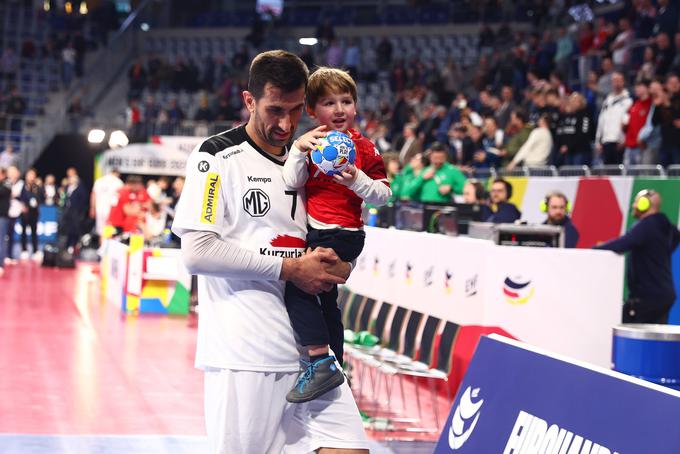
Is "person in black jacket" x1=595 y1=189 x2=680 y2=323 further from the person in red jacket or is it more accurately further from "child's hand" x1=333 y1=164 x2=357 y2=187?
"child's hand" x1=333 y1=164 x2=357 y2=187

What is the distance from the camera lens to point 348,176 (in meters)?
3.94

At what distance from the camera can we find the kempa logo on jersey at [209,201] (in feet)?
12.5

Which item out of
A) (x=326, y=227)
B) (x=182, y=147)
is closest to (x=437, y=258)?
(x=326, y=227)

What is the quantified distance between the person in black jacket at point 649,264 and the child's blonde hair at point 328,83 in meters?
6.03

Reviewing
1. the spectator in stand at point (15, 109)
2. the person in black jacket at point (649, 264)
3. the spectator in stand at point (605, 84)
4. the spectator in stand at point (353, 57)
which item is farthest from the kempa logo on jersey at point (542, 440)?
the spectator in stand at point (15, 109)

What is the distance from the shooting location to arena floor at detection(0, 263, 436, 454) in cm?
788

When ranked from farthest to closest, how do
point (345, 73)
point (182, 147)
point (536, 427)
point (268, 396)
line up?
point (182, 147), point (536, 427), point (345, 73), point (268, 396)

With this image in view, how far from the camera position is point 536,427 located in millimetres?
4684

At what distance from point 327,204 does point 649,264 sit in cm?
648

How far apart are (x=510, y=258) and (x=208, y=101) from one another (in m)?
24.6

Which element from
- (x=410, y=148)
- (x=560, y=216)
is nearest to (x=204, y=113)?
(x=410, y=148)

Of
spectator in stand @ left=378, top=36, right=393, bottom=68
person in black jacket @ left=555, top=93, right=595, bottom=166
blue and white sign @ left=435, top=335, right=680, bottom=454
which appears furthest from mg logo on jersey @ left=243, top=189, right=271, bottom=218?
spectator in stand @ left=378, top=36, right=393, bottom=68

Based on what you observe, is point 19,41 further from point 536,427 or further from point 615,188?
point 536,427

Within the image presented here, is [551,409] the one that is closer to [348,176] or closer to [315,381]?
[315,381]
